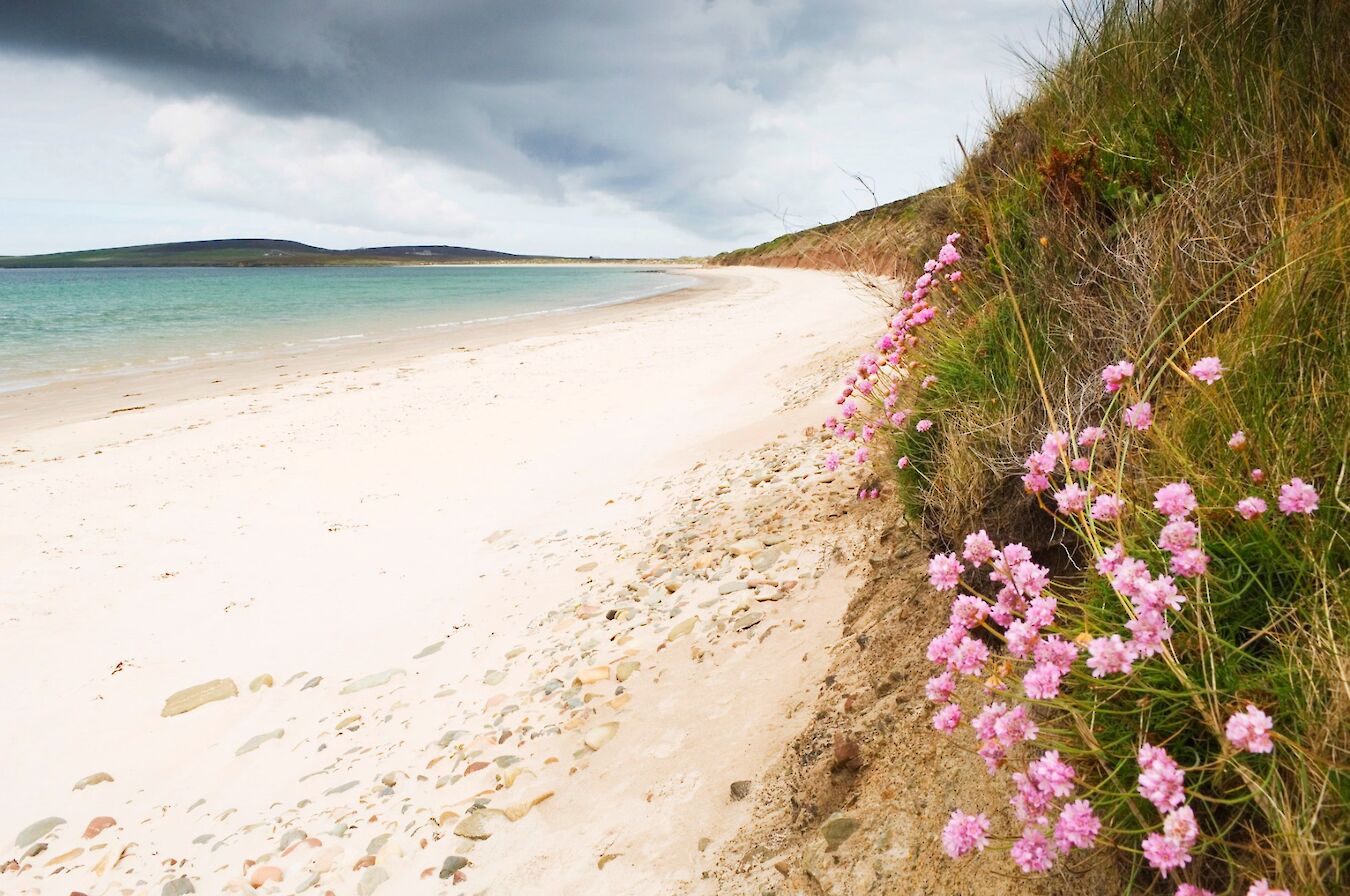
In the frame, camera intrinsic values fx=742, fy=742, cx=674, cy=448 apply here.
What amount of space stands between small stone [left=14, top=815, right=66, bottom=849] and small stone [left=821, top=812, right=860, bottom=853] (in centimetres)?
477

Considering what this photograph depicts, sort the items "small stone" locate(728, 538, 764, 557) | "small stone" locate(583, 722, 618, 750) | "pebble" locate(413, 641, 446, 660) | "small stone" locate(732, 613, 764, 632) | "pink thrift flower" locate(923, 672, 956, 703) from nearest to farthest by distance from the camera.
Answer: "pink thrift flower" locate(923, 672, 956, 703), "small stone" locate(583, 722, 618, 750), "small stone" locate(732, 613, 764, 632), "small stone" locate(728, 538, 764, 557), "pebble" locate(413, 641, 446, 660)

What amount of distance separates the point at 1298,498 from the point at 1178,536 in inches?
9.4

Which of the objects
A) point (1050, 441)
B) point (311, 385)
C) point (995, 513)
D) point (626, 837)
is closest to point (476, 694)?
point (626, 837)

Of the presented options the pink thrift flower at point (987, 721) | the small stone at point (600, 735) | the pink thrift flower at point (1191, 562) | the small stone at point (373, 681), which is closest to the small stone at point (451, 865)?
the small stone at point (600, 735)

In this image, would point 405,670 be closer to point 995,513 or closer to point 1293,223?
point 995,513

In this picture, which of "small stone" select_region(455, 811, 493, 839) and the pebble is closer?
"small stone" select_region(455, 811, 493, 839)

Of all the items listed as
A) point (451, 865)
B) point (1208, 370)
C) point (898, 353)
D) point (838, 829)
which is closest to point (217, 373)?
point (451, 865)

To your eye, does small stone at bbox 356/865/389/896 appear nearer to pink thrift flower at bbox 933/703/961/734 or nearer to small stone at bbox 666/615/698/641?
small stone at bbox 666/615/698/641

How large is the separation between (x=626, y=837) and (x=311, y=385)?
16.2m

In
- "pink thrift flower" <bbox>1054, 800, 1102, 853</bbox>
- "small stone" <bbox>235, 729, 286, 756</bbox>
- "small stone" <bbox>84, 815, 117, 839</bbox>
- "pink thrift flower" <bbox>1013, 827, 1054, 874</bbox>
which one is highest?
"pink thrift flower" <bbox>1054, 800, 1102, 853</bbox>

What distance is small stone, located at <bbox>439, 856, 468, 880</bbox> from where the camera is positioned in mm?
3179

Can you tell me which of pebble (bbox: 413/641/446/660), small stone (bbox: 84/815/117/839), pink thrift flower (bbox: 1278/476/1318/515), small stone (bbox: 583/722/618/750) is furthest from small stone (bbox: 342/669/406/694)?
pink thrift flower (bbox: 1278/476/1318/515)

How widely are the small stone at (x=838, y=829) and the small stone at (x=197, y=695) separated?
4.83m

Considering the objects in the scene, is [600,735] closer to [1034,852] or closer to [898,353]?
[1034,852]
